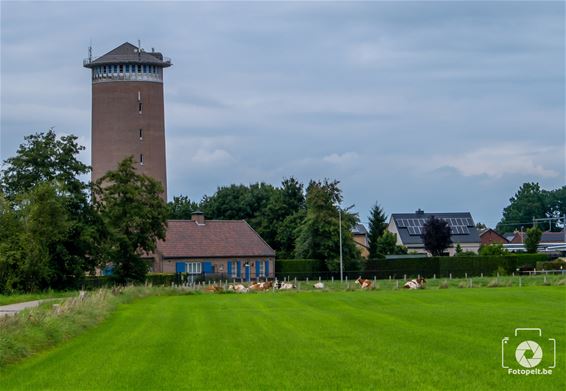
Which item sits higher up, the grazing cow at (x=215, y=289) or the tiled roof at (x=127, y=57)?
the tiled roof at (x=127, y=57)

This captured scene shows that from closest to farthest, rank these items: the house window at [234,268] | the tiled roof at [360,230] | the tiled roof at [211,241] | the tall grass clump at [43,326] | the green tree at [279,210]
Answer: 1. the tall grass clump at [43,326]
2. the tiled roof at [211,241]
3. the house window at [234,268]
4. the green tree at [279,210]
5. the tiled roof at [360,230]

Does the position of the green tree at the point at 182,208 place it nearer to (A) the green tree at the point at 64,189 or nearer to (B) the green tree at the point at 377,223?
(B) the green tree at the point at 377,223

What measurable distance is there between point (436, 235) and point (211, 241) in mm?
34164

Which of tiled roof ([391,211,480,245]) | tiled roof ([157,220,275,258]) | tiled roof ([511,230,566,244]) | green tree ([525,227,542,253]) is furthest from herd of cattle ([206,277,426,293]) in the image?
tiled roof ([511,230,566,244])

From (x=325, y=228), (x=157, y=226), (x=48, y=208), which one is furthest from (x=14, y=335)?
(x=325, y=228)

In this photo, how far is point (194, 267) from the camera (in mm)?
99562

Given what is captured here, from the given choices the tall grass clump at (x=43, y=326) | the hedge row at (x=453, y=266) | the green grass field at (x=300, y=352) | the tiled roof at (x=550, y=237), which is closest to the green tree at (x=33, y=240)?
the tall grass clump at (x=43, y=326)

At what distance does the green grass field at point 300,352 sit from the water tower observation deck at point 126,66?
210 feet

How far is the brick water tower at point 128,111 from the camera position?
327ft

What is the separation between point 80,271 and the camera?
70.9 m

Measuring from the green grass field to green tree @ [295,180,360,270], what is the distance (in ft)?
184

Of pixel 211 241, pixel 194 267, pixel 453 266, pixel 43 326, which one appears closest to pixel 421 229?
pixel 453 266

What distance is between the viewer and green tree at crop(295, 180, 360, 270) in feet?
322

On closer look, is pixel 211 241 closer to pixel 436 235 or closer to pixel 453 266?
pixel 453 266
